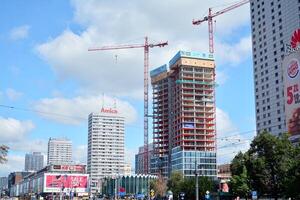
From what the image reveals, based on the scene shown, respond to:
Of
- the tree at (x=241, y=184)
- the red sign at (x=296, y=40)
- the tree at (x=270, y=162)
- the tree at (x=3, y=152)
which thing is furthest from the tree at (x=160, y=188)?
the tree at (x=3, y=152)

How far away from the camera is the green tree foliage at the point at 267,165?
78.6 meters

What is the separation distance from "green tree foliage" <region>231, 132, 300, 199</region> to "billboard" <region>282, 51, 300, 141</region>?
26603mm

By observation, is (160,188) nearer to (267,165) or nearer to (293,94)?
(293,94)

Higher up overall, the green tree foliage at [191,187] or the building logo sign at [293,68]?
the building logo sign at [293,68]

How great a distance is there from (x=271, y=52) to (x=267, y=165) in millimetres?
102734

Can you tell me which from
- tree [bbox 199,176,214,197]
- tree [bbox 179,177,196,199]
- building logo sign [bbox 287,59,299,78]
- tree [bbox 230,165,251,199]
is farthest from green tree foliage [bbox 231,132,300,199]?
tree [bbox 179,177,196,199]

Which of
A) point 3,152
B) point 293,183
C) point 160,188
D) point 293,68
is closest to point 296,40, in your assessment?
point 293,68

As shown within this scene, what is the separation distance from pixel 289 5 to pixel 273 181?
337 ft

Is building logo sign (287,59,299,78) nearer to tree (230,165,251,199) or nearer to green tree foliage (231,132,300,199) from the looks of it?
green tree foliage (231,132,300,199)

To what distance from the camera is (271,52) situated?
175375 millimetres

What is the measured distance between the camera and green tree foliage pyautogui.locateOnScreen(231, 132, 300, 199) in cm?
7862

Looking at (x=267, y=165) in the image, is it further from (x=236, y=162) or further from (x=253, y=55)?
(x=253, y=55)

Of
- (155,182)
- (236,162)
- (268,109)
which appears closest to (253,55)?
(268,109)

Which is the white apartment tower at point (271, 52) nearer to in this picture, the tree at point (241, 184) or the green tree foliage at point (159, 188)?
the green tree foliage at point (159, 188)
